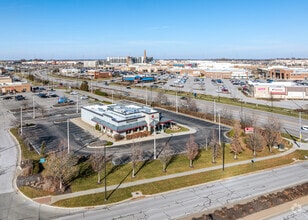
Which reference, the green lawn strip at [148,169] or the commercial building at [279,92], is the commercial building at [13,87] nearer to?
the commercial building at [279,92]

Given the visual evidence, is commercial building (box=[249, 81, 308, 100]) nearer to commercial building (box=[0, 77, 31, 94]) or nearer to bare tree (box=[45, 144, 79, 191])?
bare tree (box=[45, 144, 79, 191])

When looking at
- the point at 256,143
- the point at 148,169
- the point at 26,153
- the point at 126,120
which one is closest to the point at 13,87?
the point at 126,120

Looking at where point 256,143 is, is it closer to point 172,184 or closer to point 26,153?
point 172,184

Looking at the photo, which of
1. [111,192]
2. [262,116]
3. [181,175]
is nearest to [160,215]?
[111,192]

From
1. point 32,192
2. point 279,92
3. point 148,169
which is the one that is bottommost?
point 32,192

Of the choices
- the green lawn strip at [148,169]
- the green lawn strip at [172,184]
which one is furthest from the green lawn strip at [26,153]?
the green lawn strip at [172,184]

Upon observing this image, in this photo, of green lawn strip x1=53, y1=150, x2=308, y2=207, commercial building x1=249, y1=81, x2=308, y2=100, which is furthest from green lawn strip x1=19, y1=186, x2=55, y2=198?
commercial building x1=249, y1=81, x2=308, y2=100

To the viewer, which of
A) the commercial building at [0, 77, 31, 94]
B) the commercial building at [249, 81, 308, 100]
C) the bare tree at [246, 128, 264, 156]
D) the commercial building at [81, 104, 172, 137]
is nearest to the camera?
the bare tree at [246, 128, 264, 156]
